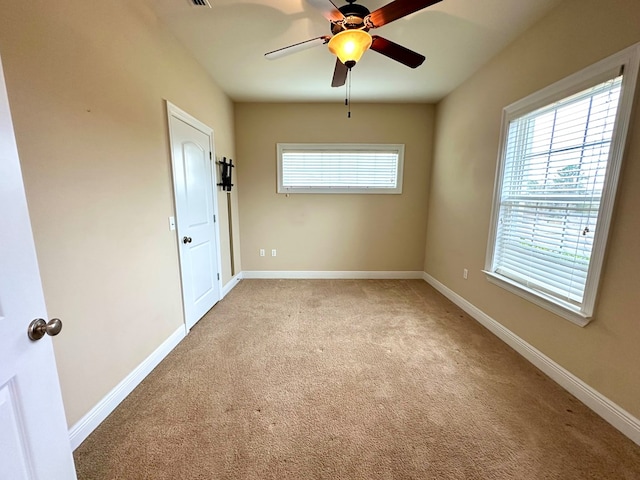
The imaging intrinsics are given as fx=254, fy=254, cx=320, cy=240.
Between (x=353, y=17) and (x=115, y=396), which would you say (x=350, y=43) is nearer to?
(x=353, y=17)

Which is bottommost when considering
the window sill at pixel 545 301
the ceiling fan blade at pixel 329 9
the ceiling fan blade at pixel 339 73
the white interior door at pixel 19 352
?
the window sill at pixel 545 301

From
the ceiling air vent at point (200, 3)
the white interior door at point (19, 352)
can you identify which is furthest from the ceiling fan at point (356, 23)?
the white interior door at point (19, 352)

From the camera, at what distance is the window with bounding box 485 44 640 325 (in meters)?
1.54

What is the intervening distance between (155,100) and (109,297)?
4.97ft

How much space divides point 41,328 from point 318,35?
263 centimetres

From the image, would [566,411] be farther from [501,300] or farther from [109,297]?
[109,297]

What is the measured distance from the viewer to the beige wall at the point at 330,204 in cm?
379

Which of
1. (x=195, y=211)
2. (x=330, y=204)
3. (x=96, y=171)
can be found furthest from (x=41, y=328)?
(x=330, y=204)

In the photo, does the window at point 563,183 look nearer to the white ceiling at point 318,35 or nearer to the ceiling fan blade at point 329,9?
the white ceiling at point 318,35

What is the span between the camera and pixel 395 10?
4.89 feet

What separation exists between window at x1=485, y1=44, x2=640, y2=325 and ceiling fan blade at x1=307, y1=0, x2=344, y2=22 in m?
1.66

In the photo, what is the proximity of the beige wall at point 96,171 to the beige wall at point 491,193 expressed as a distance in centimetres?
301

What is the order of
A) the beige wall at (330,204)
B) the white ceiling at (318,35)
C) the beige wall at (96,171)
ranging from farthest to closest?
the beige wall at (330,204) < the white ceiling at (318,35) < the beige wall at (96,171)

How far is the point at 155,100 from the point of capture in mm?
2002
